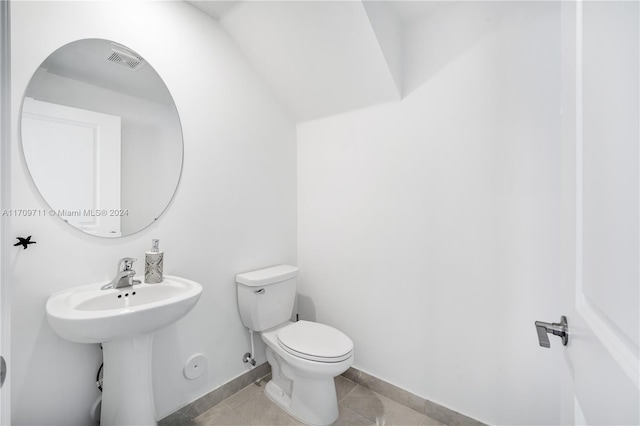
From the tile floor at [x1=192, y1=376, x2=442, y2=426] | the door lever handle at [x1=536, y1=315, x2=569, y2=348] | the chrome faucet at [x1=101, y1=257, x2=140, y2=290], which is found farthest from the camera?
the tile floor at [x1=192, y1=376, x2=442, y2=426]

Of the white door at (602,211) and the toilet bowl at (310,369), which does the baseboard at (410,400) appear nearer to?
the toilet bowl at (310,369)

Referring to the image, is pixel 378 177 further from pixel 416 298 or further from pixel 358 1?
pixel 358 1

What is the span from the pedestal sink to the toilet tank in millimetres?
472

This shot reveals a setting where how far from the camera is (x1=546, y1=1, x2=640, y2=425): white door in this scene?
1.09 feet

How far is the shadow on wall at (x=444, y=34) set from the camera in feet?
4.59

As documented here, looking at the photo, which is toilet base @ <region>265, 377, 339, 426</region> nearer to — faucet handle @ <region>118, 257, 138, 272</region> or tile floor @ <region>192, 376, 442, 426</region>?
tile floor @ <region>192, 376, 442, 426</region>

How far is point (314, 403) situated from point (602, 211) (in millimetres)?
1570

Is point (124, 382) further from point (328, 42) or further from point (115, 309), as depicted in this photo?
point (328, 42)

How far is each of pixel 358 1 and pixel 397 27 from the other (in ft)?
1.27

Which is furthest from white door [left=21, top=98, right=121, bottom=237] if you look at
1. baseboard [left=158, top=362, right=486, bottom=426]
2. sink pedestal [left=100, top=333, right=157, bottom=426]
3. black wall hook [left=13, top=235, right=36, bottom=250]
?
baseboard [left=158, top=362, right=486, bottom=426]

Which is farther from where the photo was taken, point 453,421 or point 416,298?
point 416,298

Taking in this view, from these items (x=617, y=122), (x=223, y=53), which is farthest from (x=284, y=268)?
(x=617, y=122)

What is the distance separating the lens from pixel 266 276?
1739mm

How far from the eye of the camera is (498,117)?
4.50 ft
